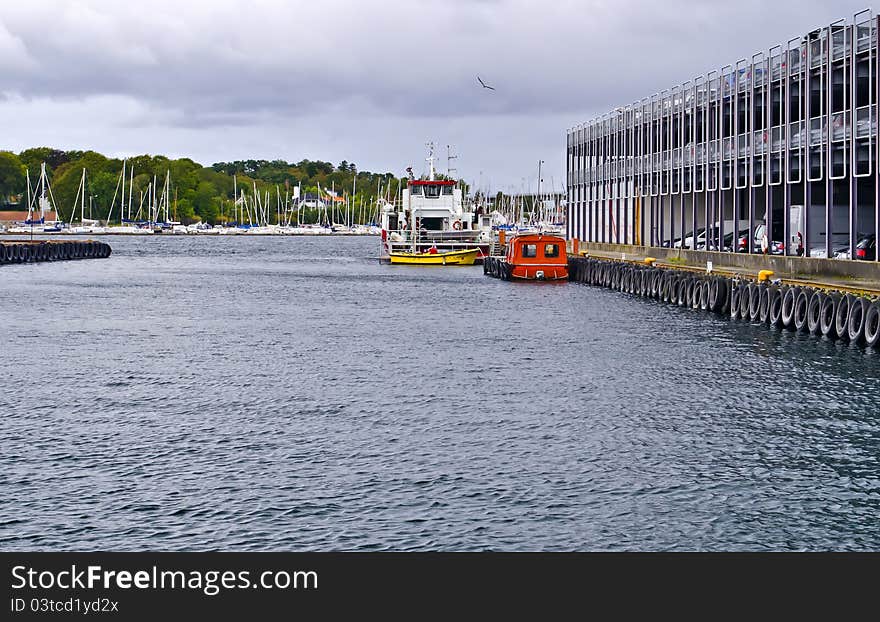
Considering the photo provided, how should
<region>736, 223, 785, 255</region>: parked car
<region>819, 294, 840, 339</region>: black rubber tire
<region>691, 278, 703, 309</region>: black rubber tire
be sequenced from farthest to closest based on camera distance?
<region>736, 223, 785, 255</region>: parked car
<region>691, 278, 703, 309</region>: black rubber tire
<region>819, 294, 840, 339</region>: black rubber tire

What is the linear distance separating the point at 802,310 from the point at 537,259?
4575 centimetres

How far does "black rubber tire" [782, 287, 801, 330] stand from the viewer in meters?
52.6

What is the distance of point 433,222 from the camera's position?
12750 centimetres

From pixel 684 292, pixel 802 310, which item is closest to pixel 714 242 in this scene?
pixel 684 292

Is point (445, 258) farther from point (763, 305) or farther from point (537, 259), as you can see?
point (763, 305)

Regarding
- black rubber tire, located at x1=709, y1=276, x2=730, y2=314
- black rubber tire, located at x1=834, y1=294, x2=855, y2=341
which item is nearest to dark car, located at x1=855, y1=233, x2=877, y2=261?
black rubber tire, located at x1=709, y1=276, x2=730, y2=314

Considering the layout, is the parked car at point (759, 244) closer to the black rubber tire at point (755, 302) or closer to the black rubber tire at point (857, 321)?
the black rubber tire at point (755, 302)

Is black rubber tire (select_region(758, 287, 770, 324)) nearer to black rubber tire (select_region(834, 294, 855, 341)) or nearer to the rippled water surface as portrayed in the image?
the rippled water surface

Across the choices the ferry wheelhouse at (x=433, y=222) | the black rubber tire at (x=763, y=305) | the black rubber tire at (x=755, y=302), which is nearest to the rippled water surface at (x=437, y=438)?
the black rubber tire at (x=755, y=302)

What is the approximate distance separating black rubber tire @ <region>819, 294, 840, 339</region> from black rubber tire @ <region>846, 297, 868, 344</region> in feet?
3.61

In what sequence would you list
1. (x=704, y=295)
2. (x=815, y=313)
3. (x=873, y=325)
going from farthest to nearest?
(x=704, y=295) < (x=815, y=313) < (x=873, y=325)

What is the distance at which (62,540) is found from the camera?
2103 centimetres
